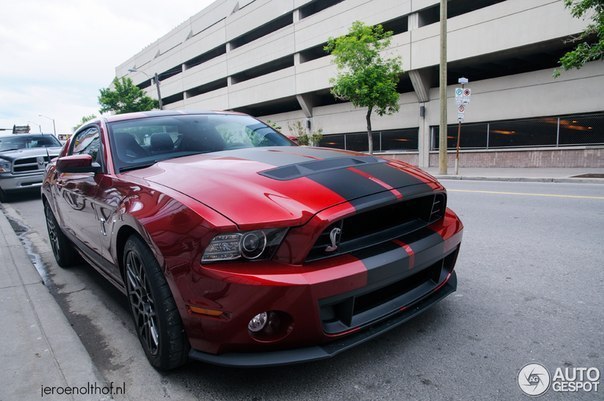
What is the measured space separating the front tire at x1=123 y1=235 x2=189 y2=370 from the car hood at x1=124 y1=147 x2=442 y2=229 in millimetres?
422

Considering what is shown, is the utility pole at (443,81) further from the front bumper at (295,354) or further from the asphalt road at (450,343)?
the front bumper at (295,354)

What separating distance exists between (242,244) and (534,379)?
159cm

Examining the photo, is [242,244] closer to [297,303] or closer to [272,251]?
[272,251]

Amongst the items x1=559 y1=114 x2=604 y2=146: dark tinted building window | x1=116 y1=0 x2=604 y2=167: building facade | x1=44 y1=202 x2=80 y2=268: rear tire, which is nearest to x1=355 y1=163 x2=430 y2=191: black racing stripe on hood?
x1=44 y1=202 x2=80 y2=268: rear tire

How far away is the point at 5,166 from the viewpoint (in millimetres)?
10141

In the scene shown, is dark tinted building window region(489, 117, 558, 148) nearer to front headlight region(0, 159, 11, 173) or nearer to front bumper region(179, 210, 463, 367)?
front bumper region(179, 210, 463, 367)

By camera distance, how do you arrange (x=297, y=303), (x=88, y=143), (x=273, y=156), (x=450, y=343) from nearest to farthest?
(x=297, y=303) < (x=450, y=343) < (x=273, y=156) < (x=88, y=143)

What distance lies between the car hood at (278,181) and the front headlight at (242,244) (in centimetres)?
4

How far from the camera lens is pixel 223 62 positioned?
37.4 meters

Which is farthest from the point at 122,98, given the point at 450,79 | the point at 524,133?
the point at 524,133

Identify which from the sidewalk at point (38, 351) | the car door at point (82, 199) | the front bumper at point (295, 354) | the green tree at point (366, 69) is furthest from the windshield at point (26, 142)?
the green tree at point (366, 69)

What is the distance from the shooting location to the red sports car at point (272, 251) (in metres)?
1.81

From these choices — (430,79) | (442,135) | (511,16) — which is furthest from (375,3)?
(442,135)

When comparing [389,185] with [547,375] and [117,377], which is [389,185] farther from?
[117,377]
